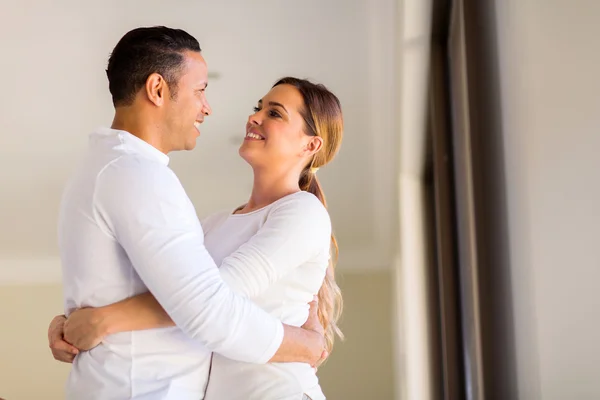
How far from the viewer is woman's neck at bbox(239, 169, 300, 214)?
1.63m

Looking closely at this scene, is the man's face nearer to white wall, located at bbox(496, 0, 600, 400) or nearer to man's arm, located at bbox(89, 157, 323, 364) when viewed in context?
man's arm, located at bbox(89, 157, 323, 364)

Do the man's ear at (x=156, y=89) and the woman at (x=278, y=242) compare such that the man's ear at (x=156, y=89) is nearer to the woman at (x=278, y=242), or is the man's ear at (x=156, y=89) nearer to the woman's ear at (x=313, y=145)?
the woman at (x=278, y=242)

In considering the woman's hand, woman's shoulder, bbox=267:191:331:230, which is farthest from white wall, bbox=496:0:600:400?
the woman's hand

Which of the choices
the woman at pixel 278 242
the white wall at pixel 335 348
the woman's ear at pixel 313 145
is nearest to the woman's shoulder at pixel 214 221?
the woman at pixel 278 242

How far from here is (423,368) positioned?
3932mm

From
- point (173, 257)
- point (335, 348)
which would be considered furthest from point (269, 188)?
point (335, 348)

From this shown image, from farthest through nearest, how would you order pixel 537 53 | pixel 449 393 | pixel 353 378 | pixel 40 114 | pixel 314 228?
pixel 353 378
pixel 40 114
pixel 449 393
pixel 314 228
pixel 537 53

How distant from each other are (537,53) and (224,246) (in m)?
0.74

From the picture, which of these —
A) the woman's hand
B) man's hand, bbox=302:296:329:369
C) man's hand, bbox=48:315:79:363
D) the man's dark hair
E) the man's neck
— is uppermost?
the man's dark hair

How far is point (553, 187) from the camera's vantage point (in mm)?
1050

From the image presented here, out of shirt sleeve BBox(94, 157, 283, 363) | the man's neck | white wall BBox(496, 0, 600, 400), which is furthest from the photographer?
the man's neck

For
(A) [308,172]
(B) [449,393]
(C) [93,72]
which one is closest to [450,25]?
(A) [308,172]

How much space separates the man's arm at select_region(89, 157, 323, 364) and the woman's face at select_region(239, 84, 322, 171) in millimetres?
480

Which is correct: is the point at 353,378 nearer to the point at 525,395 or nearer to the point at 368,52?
the point at 368,52
